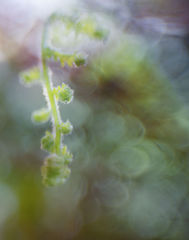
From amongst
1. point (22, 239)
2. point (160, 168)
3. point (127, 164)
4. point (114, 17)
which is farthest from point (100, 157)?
point (114, 17)

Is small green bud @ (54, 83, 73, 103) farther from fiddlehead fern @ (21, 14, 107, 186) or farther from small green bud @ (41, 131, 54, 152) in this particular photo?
small green bud @ (41, 131, 54, 152)

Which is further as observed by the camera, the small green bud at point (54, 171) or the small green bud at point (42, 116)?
the small green bud at point (42, 116)

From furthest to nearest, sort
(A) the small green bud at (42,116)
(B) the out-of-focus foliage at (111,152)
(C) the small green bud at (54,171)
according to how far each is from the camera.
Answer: (B) the out-of-focus foliage at (111,152)
(A) the small green bud at (42,116)
(C) the small green bud at (54,171)

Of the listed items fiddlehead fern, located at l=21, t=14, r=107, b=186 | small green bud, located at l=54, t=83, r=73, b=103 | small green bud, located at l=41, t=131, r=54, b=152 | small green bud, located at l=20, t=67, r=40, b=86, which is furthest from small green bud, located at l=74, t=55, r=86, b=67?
small green bud, located at l=41, t=131, r=54, b=152

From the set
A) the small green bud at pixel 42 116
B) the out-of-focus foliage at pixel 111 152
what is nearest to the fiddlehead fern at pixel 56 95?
the small green bud at pixel 42 116

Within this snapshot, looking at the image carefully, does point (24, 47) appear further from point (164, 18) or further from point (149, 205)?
point (149, 205)

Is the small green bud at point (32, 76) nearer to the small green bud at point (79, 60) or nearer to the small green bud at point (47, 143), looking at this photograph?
the small green bud at point (79, 60)

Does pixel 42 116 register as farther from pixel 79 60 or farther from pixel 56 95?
pixel 79 60
